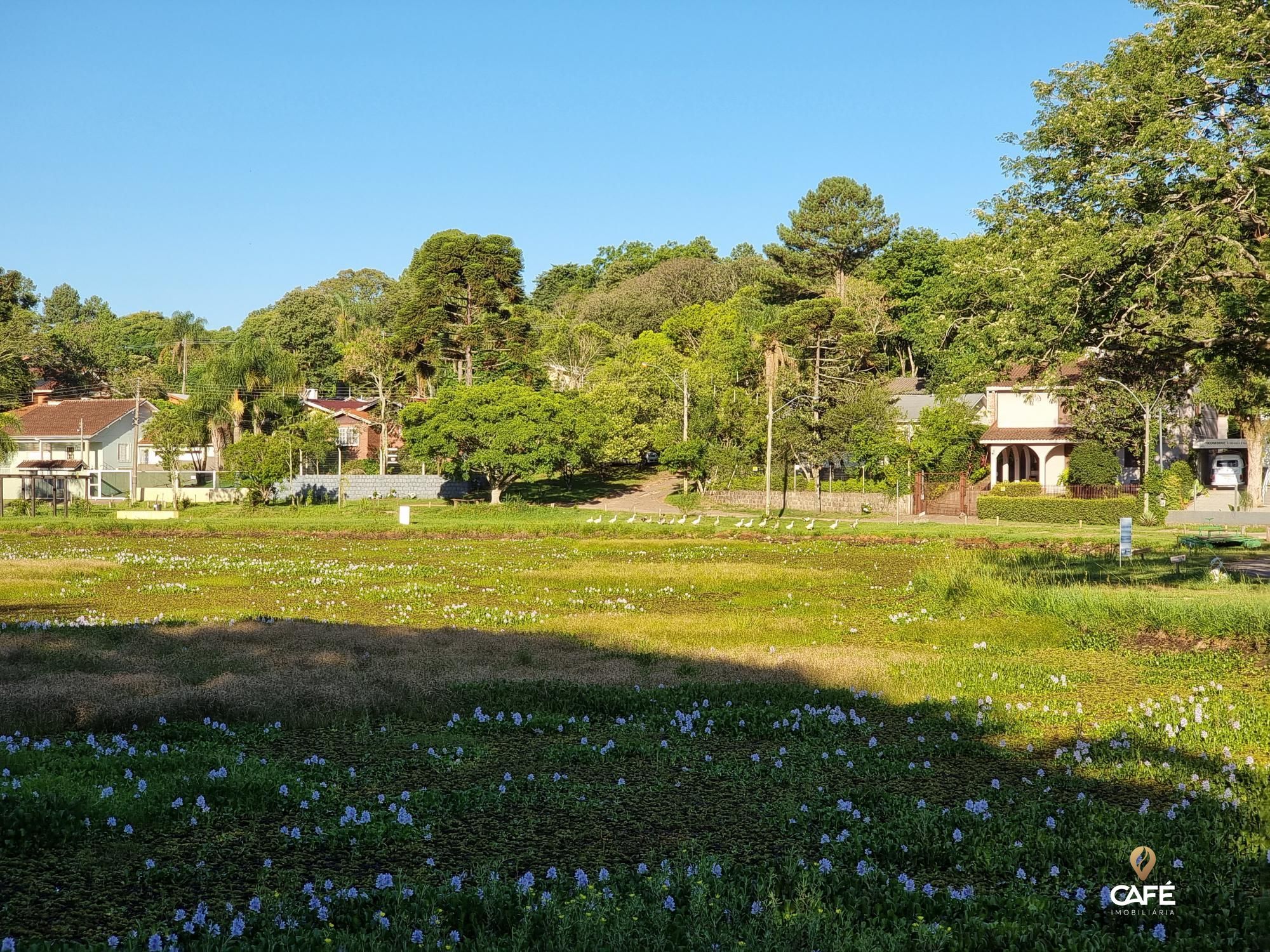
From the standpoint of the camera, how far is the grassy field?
5871 mm

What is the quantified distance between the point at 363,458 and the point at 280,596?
2660 inches

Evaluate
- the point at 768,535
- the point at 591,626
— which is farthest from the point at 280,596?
the point at 768,535

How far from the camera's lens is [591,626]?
1834 centimetres

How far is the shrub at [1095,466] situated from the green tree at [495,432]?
30396 mm

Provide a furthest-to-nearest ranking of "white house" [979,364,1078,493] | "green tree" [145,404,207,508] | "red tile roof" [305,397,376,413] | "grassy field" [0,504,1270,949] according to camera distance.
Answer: "red tile roof" [305,397,376,413] → "green tree" [145,404,207,508] → "white house" [979,364,1078,493] → "grassy field" [0,504,1270,949]

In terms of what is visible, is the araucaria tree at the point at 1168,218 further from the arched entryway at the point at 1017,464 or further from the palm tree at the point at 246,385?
the palm tree at the point at 246,385

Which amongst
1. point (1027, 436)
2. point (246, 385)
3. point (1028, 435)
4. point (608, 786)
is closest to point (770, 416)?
point (1027, 436)

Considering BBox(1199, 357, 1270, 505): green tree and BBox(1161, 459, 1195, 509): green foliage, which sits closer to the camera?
BBox(1199, 357, 1270, 505): green tree

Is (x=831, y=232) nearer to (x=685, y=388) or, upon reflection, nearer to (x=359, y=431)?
(x=685, y=388)

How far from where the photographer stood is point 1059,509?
178 feet

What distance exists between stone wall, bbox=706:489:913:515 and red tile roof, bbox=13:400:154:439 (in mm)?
49468

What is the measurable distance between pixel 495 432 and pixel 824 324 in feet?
70.0

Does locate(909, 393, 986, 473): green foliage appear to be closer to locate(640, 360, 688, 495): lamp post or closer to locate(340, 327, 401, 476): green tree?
locate(640, 360, 688, 495): lamp post

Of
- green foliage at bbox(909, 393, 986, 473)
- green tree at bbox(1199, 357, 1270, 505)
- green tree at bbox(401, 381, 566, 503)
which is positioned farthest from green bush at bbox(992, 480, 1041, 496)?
green tree at bbox(401, 381, 566, 503)
